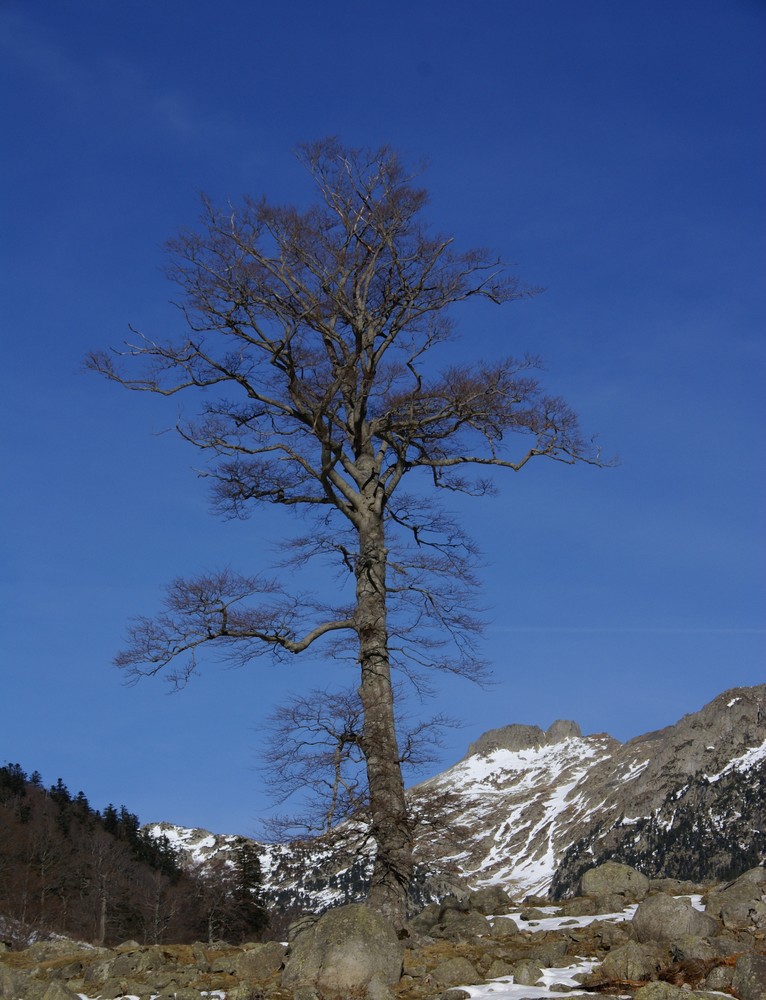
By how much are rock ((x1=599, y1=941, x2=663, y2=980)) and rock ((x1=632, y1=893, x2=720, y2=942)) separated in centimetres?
98

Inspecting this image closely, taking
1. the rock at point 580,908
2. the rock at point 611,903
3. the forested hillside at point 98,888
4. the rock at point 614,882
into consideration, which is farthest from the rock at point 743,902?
the forested hillside at point 98,888

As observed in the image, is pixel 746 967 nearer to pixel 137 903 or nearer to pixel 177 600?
pixel 177 600

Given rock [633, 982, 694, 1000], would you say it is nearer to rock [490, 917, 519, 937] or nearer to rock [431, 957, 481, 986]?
rock [431, 957, 481, 986]

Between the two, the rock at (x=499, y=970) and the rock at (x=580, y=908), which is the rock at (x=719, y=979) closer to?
the rock at (x=499, y=970)

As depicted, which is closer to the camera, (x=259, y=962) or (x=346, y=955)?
(x=346, y=955)

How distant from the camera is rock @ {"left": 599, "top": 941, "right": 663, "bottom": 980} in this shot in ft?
28.0

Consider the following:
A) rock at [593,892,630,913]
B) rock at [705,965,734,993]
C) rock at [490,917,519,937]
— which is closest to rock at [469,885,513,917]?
rock at [593,892,630,913]

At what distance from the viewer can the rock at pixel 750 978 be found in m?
7.39

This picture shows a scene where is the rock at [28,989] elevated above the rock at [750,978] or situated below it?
above

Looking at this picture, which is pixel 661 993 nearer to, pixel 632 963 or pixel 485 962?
pixel 632 963

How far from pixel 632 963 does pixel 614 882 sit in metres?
6.91

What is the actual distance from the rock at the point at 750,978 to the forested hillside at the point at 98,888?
51.4 metres

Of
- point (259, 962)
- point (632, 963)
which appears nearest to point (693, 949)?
point (632, 963)

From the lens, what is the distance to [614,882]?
49.7ft
